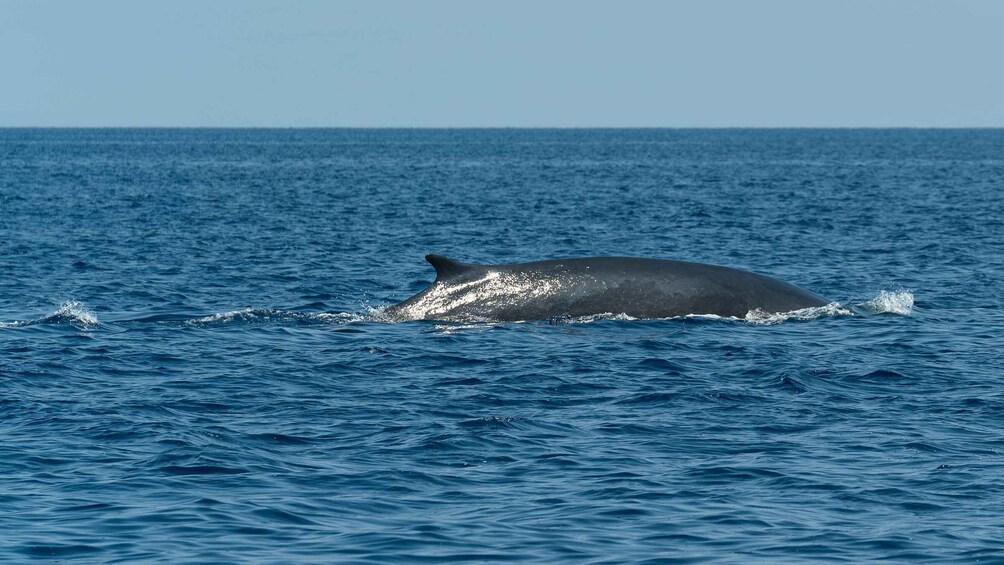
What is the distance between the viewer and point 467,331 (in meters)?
22.1

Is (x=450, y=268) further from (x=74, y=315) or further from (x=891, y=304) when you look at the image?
(x=891, y=304)

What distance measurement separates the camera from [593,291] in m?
22.5

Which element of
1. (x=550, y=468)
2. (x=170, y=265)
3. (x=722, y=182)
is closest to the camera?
(x=550, y=468)

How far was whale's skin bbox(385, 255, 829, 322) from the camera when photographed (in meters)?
22.5

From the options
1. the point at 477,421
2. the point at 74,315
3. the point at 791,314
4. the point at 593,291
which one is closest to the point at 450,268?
the point at 593,291

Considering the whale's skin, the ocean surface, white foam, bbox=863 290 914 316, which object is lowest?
the ocean surface

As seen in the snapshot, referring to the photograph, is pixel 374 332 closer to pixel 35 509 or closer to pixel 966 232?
pixel 35 509

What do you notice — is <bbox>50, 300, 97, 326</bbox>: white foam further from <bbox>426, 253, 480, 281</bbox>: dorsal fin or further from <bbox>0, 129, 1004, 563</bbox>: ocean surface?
<bbox>426, 253, 480, 281</bbox>: dorsal fin

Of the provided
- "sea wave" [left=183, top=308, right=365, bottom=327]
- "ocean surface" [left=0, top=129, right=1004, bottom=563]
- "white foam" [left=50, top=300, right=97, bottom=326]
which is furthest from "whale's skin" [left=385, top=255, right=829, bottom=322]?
"white foam" [left=50, top=300, right=97, bottom=326]

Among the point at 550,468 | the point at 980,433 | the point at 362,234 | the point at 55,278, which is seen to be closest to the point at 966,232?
the point at 362,234

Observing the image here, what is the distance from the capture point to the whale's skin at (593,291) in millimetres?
22484

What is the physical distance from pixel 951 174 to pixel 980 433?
8556cm

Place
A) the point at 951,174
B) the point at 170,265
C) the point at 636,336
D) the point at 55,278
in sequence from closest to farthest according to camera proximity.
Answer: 1. the point at 636,336
2. the point at 55,278
3. the point at 170,265
4. the point at 951,174

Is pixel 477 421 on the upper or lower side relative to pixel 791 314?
lower
